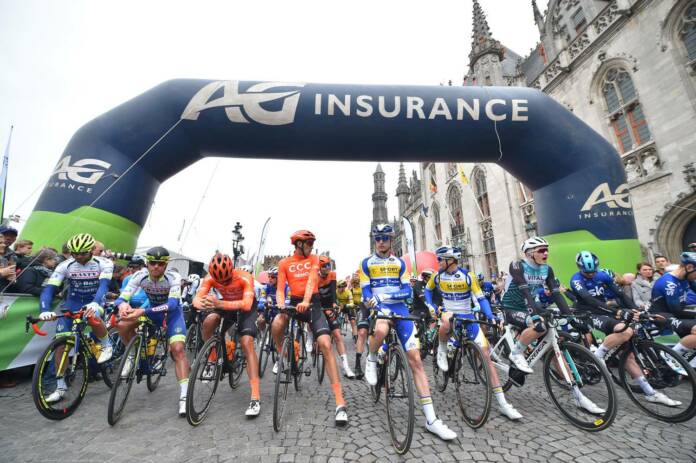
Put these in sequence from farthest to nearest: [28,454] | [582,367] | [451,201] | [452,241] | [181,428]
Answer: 1. [451,201]
2. [452,241]
3. [582,367]
4. [181,428]
5. [28,454]

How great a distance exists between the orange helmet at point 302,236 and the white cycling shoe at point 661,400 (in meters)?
4.69

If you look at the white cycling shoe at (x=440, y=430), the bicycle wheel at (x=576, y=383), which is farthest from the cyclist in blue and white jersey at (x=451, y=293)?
the white cycling shoe at (x=440, y=430)

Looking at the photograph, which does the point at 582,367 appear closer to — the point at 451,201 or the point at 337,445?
the point at 337,445

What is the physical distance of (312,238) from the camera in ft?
14.1

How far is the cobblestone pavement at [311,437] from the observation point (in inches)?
103

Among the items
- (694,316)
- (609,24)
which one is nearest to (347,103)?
(694,316)

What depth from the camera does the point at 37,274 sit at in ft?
15.9

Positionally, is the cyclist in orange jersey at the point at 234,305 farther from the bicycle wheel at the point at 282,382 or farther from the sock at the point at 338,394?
the sock at the point at 338,394

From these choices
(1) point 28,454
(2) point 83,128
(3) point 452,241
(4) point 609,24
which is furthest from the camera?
(3) point 452,241

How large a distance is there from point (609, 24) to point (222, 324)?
19001 mm

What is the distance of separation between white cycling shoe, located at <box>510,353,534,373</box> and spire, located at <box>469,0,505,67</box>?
91.2 feet

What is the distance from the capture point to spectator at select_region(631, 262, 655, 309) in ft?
20.7

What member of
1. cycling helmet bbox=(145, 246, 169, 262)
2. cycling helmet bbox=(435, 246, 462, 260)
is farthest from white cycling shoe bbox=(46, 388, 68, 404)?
cycling helmet bbox=(435, 246, 462, 260)

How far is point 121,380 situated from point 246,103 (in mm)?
5870
